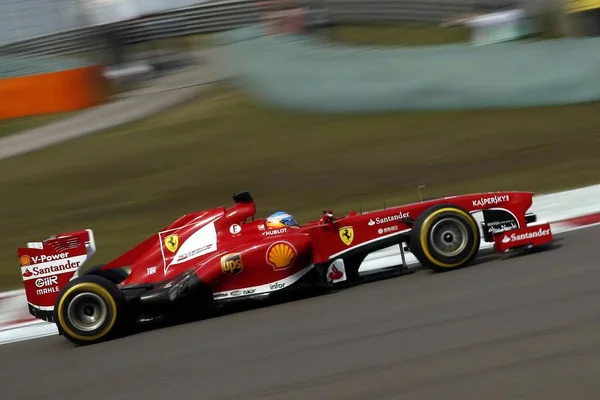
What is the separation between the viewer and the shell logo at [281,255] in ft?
22.8

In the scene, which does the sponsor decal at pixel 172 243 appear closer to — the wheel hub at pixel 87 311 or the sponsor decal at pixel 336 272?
the wheel hub at pixel 87 311

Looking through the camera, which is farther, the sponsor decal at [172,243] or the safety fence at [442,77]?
the safety fence at [442,77]

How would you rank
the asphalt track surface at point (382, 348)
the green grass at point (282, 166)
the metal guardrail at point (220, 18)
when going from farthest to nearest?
the metal guardrail at point (220, 18) < the green grass at point (282, 166) < the asphalt track surface at point (382, 348)

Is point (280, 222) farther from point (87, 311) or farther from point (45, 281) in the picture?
point (45, 281)

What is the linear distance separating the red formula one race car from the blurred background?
2.98 metres

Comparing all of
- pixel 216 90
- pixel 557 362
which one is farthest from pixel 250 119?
pixel 557 362

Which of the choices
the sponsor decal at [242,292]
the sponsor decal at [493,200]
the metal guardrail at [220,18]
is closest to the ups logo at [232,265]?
the sponsor decal at [242,292]

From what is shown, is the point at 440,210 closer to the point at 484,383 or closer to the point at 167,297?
the point at 167,297

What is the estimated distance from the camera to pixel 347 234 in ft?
23.6

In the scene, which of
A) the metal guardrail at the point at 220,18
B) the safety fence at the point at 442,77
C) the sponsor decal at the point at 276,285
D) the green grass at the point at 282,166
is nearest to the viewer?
the sponsor decal at the point at 276,285

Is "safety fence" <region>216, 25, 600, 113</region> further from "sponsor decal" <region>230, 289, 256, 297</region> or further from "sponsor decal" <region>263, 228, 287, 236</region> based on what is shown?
"sponsor decal" <region>230, 289, 256, 297</region>

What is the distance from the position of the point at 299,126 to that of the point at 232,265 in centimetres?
881

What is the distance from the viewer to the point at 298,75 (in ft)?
52.2

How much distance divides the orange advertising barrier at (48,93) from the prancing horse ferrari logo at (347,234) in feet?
44.3
